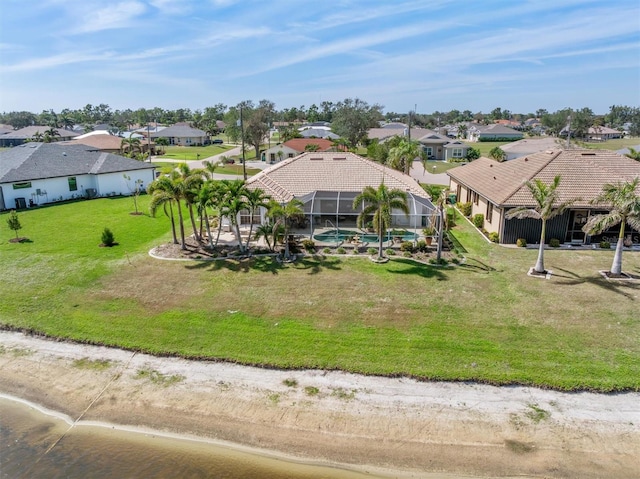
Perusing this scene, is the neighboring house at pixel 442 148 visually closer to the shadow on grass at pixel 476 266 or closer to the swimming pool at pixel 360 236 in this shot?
the swimming pool at pixel 360 236

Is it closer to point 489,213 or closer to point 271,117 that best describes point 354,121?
point 271,117

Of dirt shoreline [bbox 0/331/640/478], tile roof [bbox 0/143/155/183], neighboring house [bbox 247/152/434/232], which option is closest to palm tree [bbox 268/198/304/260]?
neighboring house [bbox 247/152/434/232]

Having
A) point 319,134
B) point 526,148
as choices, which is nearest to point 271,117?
point 319,134

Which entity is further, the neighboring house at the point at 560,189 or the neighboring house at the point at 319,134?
the neighboring house at the point at 319,134

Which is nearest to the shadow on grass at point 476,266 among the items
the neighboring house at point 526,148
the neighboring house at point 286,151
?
the neighboring house at point 526,148

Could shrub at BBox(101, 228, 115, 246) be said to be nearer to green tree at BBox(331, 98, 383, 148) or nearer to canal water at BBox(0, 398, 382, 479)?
canal water at BBox(0, 398, 382, 479)

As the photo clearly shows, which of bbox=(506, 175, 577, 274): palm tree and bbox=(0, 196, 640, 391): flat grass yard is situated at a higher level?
bbox=(506, 175, 577, 274): palm tree

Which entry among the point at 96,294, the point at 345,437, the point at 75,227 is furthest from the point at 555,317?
the point at 75,227
